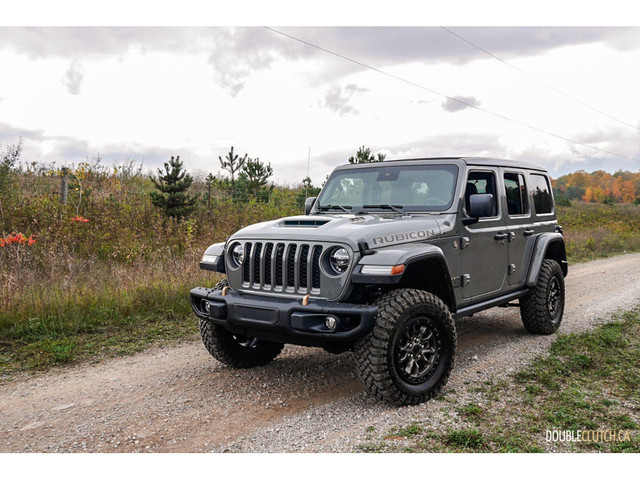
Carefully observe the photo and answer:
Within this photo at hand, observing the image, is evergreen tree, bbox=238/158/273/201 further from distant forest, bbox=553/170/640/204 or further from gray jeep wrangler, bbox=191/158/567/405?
distant forest, bbox=553/170/640/204

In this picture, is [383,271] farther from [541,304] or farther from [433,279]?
[541,304]

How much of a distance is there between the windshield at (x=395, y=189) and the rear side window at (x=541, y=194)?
198 cm

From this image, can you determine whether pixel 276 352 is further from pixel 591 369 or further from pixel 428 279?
pixel 591 369

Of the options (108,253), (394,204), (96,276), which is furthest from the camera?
(108,253)

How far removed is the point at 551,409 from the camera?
13.8ft

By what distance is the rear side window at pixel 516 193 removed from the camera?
20.2ft

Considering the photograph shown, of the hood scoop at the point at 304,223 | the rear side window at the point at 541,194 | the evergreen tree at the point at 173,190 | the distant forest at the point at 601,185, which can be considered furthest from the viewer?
the distant forest at the point at 601,185

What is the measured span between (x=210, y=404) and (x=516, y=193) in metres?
4.32

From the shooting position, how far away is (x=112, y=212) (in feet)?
40.9

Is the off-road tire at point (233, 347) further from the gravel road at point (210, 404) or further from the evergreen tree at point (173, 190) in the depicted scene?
the evergreen tree at point (173, 190)

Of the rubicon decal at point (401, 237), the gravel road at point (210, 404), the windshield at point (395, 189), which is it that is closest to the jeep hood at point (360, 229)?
the rubicon decal at point (401, 237)

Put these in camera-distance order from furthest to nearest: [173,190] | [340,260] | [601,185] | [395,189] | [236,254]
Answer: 1. [601,185]
2. [173,190]
3. [395,189]
4. [236,254]
5. [340,260]

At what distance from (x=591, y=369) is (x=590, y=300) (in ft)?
13.1

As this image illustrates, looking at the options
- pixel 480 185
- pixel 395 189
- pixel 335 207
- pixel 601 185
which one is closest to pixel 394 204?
pixel 395 189
